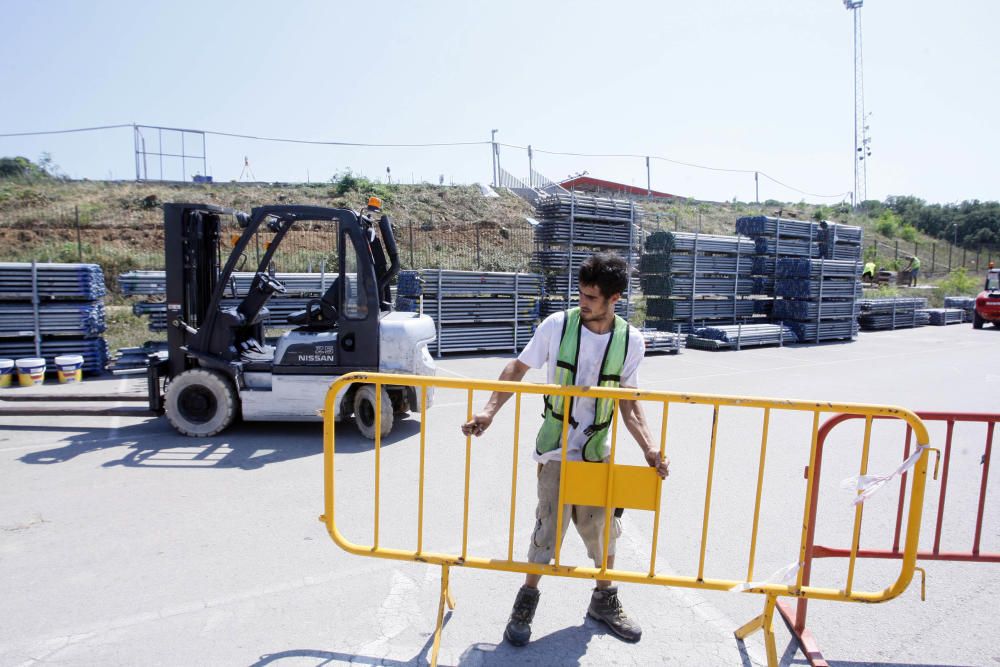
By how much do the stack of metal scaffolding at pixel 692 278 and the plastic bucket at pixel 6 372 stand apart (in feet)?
45.6

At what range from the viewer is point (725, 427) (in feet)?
24.7

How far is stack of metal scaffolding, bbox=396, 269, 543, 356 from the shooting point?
13.5m

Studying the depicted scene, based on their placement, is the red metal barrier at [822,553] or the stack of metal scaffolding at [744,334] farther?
the stack of metal scaffolding at [744,334]

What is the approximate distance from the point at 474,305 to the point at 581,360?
10.7 metres

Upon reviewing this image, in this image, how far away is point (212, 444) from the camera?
21.3 ft

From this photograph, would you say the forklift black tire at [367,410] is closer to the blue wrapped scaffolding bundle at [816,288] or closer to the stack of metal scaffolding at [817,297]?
the stack of metal scaffolding at [817,297]

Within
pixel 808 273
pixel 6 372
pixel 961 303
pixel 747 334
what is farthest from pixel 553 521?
pixel 961 303

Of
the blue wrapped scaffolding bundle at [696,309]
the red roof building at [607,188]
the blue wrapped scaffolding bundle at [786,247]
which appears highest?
the red roof building at [607,188]

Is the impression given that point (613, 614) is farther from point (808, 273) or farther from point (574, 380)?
point (808, 273)

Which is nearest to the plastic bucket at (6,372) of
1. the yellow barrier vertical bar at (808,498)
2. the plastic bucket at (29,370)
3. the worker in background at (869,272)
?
the plastic bucket at (29,370)

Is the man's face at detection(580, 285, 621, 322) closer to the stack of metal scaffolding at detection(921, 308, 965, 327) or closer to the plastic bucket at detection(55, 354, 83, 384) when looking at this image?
the plastic bucket at detection(55, 354, 83, 384)

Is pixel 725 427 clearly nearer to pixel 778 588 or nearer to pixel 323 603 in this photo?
pixel 778 588

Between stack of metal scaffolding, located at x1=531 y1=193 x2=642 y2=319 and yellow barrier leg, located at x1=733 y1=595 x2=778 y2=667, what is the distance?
38.8 ft

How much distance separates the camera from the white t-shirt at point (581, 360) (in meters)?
3.19
